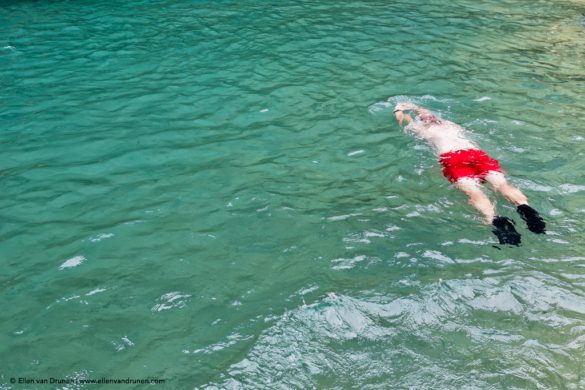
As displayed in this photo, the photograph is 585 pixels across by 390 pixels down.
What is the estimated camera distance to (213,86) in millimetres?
10422

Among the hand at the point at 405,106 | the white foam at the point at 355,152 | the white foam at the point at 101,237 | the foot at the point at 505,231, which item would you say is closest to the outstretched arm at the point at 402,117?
the hand at the point at 405,106

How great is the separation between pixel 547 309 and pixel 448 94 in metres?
5.67

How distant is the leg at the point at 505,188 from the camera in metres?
6.42

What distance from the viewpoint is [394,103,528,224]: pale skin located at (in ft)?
21.1

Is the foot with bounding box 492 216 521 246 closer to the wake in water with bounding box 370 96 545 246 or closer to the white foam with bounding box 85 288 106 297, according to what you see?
the wake in water with bounding box 370 96 545 246

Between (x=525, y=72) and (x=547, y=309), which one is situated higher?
(x=525, y=72)

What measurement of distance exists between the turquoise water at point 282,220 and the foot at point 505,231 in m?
0.10

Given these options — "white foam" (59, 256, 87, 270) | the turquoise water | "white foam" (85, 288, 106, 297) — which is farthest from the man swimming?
"white foam" (59, 256, 87, 270)

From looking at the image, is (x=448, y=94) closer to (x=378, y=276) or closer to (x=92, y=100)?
(x=378, y=276)

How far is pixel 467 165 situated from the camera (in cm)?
693

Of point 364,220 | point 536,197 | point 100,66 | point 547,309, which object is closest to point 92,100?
point 100,66

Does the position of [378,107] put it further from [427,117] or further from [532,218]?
[532,218]

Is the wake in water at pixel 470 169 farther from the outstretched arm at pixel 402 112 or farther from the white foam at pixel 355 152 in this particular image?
the white foam at pixel 355 152

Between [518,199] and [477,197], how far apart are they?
0.45m
